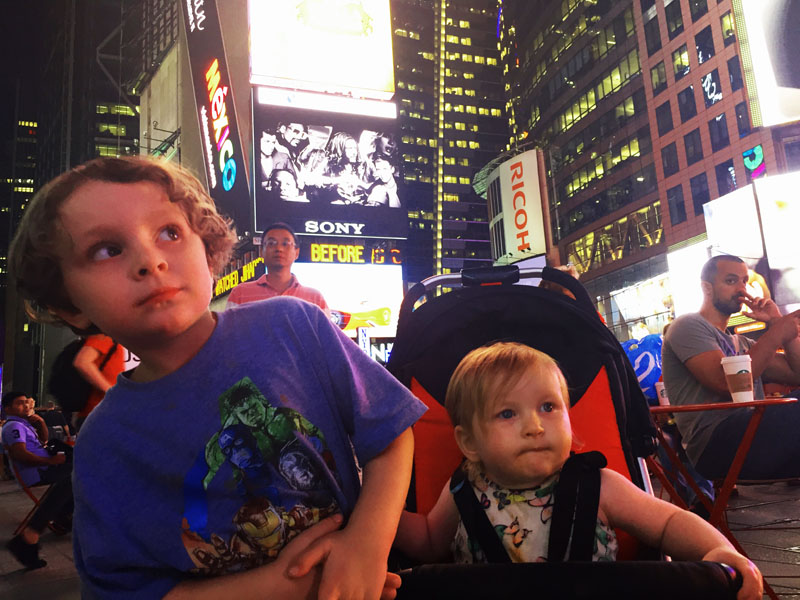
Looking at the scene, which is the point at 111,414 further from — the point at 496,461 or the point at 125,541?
the point at 496,461

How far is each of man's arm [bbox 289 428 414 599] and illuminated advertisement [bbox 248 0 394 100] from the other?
1685 centimetres

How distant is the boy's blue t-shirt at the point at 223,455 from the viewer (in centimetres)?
96

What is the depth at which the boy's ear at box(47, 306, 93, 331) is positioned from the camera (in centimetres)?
112

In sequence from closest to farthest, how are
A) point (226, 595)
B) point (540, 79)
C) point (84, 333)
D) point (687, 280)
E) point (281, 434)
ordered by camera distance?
point (226, 595)
point (281, 434)
point (84, 333)
point (687, 280)
point (540, 79)

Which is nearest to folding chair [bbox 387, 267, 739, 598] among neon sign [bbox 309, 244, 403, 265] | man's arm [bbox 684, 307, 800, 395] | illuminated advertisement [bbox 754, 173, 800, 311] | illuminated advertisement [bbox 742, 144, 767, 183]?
man's arm [bbox 684, 307, 800, 395]

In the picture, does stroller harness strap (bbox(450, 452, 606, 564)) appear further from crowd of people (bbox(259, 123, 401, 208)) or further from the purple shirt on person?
crowd of people (bbox(259, 123, 401, 208))

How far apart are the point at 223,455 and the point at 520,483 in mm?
888

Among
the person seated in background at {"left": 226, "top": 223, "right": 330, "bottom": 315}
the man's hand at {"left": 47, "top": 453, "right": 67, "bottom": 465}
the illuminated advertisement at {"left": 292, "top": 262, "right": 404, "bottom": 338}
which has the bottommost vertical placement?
the man's hand at {"left": 47, "top": 453, "right": 67, "bottom": 465}

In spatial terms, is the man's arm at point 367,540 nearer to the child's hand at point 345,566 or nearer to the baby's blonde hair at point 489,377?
the child's hand at point 345,566

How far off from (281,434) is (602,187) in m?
53.6

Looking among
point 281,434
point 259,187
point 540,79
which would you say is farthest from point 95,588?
point 540,79

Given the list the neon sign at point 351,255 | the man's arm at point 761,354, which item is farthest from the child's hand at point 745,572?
the neon sign at point 351,255

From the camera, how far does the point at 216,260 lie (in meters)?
1.26

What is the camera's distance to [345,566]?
2.95 ft
